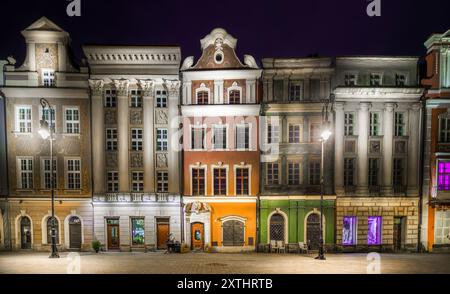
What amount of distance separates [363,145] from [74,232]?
78.8 feet

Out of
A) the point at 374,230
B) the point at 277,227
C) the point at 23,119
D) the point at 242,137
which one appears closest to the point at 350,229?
the point at 374,230

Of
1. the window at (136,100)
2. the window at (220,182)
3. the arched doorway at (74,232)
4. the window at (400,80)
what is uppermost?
the window at (400,80)

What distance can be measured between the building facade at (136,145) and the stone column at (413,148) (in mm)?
18329

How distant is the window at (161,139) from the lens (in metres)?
22.5

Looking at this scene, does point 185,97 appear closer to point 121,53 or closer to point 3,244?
point 121,53

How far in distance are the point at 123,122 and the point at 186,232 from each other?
999cm

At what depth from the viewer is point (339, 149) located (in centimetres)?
2230

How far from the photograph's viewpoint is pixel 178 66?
73.2 feet

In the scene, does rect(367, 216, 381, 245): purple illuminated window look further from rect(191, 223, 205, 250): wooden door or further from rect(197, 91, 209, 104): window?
rect(197, 91, 209, 104): window

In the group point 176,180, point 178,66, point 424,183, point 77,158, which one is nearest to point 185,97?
point 178,66

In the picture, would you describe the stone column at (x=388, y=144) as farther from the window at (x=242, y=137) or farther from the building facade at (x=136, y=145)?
the building facade at (x=136, y=145)

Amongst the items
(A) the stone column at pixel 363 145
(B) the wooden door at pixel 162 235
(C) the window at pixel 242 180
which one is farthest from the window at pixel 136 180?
(A) the stone column at pixel 363 145

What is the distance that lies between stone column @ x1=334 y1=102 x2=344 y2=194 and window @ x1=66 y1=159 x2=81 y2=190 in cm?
2039

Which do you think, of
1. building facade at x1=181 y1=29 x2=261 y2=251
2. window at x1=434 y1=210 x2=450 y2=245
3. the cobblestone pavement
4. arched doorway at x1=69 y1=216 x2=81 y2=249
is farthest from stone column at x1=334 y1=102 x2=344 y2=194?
arched doorway at x1=69 y1=216 x2=81 y2=249
